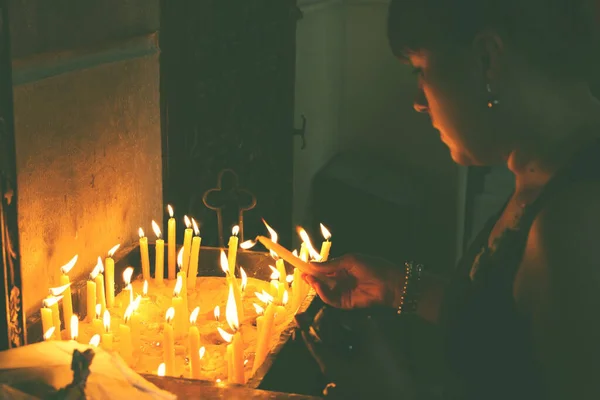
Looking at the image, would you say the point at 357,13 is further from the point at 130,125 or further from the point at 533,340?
the point at 533,340

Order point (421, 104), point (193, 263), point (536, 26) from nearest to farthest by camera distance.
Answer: point (536, 26) < point (421, 104) < point (193, 263)

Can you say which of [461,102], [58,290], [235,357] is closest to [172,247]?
[58,290]

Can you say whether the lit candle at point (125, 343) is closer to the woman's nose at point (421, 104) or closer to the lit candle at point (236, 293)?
the lit candle at point (236, 293)

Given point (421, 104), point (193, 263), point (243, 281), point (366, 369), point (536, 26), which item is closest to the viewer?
point (536, 26)

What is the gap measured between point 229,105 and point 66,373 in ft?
8.81

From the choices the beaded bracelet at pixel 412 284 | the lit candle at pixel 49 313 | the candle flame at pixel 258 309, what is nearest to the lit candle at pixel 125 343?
the lit candle at pixel 49 313

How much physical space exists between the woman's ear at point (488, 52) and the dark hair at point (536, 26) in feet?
0.05

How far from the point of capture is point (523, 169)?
1.85 m

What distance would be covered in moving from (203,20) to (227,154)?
A: 27.4 inches

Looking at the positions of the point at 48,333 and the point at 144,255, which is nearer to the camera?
the point at 48,333

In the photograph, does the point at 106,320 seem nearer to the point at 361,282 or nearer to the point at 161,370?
the point at 161,370

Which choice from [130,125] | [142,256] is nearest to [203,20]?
[130,125]

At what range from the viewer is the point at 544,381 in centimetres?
159

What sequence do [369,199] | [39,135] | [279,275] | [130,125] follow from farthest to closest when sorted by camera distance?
[369,199] < [130,125] < [279,275] < [39,135]
